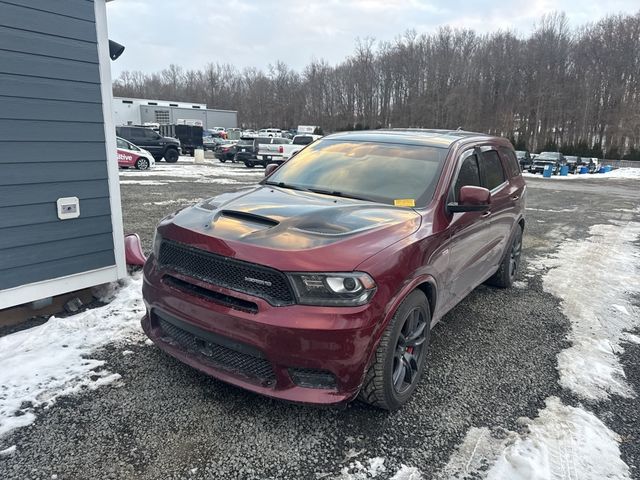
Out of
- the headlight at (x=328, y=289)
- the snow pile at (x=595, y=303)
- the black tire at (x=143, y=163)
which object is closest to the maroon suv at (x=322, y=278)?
the headlight at (x=328, y=289)

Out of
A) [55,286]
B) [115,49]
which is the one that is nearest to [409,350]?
[55,286]

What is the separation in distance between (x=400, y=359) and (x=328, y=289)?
850 mm

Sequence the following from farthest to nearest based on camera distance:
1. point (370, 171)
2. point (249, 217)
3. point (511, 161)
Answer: point (511, 161) → point (370, 171) → point (249, 217)

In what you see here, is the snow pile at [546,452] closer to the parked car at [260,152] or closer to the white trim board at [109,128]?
the white trim board at [109,128]

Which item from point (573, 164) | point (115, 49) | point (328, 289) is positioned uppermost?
point (115, 49)

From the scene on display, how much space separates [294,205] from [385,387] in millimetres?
1324

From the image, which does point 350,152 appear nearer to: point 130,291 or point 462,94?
point 130,291

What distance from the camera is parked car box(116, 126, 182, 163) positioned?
78.9 ft

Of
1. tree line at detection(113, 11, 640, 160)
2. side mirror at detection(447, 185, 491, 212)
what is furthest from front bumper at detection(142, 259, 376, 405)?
tree line at detection(113, 11, 640, 160)

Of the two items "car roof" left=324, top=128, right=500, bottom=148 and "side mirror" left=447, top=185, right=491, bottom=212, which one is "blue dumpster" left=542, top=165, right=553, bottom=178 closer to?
"car roof" left=324, top=128, right=500, bottom=148

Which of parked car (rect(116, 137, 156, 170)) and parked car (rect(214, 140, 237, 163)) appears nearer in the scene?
parked car (rect(116, 137, 156, 170))

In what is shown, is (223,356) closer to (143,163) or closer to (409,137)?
(409,137)

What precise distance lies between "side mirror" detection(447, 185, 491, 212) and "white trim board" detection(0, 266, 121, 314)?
132 inches

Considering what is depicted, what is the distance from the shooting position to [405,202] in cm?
328
